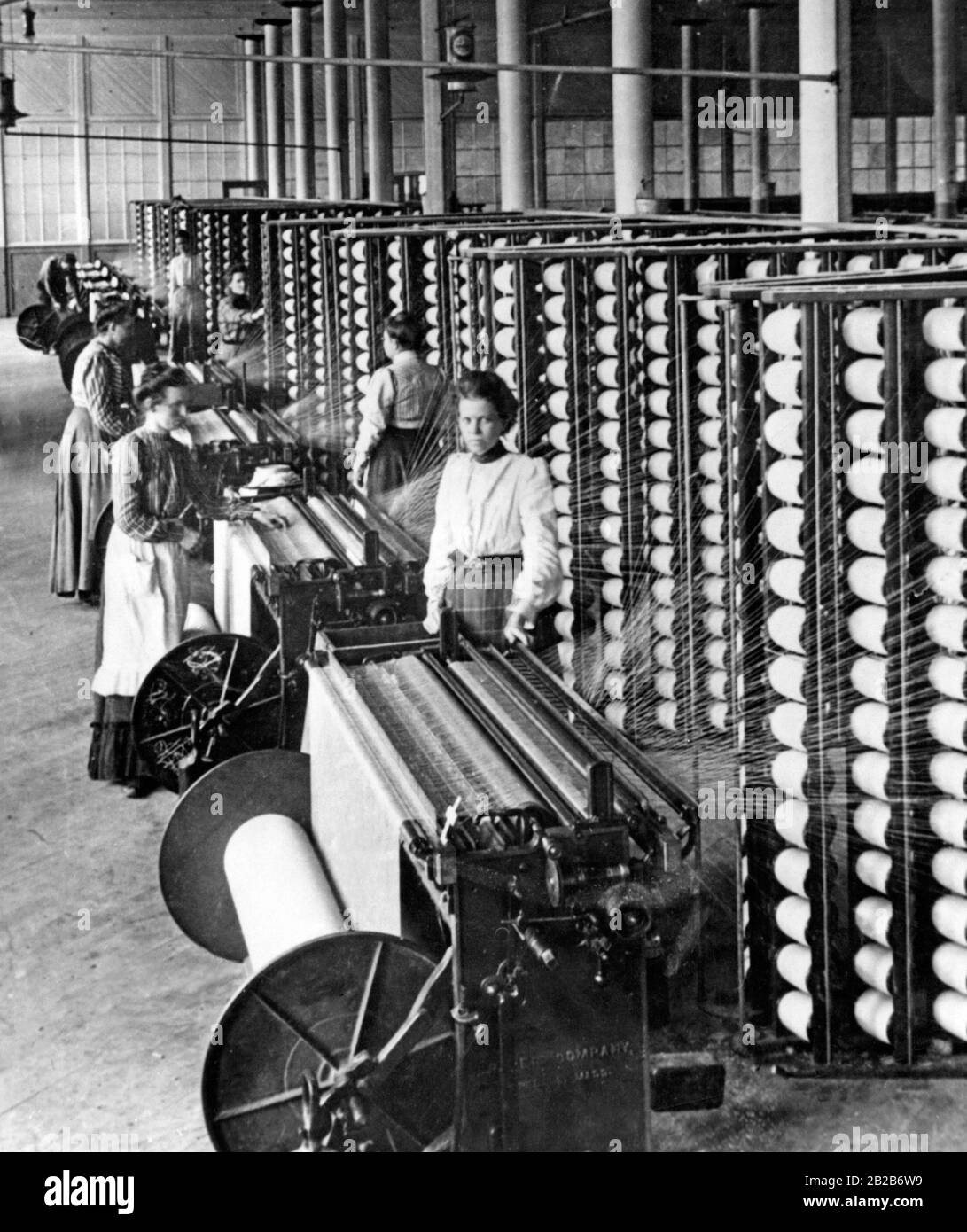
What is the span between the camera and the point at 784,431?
11.1 feet

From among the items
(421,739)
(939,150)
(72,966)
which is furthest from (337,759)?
(939,150)

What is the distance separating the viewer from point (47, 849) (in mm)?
4965

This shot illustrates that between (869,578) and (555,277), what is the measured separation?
8.95 feet

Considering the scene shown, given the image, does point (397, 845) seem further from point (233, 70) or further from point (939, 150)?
point (233, 70)

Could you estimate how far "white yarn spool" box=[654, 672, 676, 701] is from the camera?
5.56m

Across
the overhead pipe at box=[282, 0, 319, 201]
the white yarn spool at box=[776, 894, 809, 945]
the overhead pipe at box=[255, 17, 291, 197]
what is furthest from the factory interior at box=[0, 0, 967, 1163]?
the overhead pipe at box=[255, 17, 291, 197]

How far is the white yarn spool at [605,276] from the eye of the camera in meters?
5.43

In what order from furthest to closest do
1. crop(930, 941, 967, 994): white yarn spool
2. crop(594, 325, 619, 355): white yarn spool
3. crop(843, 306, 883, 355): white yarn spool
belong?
crop(594, 325, 619, 355): white yarn spool → crop(930, 941, 967, 994): white yarn spool → crop(843, 306, 883, 355): white yarn spool

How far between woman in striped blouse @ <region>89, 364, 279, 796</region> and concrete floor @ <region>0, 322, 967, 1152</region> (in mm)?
221

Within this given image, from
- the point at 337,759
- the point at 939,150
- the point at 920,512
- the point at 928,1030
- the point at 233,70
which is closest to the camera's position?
the point at 920,512

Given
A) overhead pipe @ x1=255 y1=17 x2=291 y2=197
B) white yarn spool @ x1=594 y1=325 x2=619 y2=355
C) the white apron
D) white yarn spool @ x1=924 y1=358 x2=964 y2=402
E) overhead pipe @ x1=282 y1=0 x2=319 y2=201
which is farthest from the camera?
overhead pipe @ x1=255 y1=17 x2=291 y2=197

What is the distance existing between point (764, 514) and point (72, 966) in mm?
2117

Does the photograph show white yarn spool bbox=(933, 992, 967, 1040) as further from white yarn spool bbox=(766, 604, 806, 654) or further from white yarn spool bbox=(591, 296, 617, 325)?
white yarn spool bbox=(591, 296, 617, 325)

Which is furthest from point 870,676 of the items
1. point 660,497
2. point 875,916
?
point 660,497
